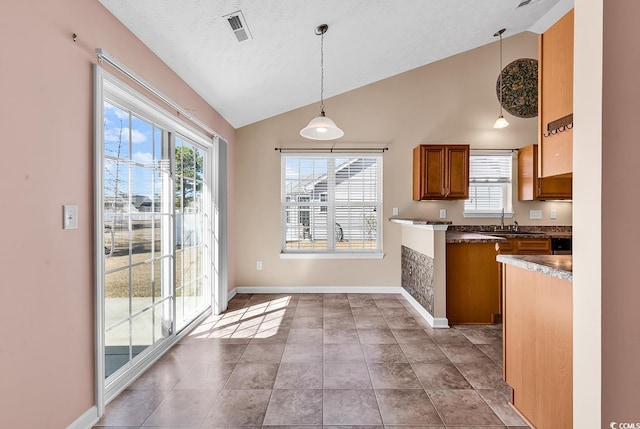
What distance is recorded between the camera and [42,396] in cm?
138

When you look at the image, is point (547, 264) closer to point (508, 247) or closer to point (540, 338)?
point (540, 338)

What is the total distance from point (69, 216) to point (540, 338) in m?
2.57

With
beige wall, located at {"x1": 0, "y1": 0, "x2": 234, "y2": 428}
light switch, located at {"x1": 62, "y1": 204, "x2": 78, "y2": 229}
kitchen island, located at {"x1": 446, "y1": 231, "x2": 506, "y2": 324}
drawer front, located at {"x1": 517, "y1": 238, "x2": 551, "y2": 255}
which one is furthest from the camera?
drawer front, located at {"x1": 517, "y1": 238, "x2": 551, "y2": 255}

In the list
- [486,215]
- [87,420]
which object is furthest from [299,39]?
[486,215]

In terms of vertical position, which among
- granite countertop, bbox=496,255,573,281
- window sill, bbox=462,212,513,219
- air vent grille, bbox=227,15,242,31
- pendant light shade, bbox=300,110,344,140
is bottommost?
granite countertop, bbox=496,255,573,281

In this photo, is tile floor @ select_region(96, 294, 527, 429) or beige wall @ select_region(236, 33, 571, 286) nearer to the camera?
tile floor @ select_region(96, 294, 527, 429)

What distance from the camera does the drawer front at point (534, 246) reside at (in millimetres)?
3605

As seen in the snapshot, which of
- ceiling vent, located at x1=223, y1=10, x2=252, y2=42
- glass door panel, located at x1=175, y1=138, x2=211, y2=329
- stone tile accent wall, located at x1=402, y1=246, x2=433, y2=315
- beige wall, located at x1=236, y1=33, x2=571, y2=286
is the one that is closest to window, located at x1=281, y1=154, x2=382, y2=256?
beige wall, located at x1=236, y1=33, x2=571, y2=286

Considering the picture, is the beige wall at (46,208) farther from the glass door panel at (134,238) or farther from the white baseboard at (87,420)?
the glass door panel at (134,238)

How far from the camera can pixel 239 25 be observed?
7.49 ft

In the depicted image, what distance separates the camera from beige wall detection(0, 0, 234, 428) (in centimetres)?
124

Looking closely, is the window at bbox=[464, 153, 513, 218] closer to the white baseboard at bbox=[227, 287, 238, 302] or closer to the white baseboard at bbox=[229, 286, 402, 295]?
the white baseboard at bbox=[229, 286, 402, 295]

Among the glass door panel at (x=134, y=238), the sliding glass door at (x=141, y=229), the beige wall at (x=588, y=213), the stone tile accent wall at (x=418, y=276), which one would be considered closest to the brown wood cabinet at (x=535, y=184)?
the stone tile accent wall at (x=418, y=276)

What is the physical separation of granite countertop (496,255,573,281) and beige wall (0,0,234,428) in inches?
95.2
